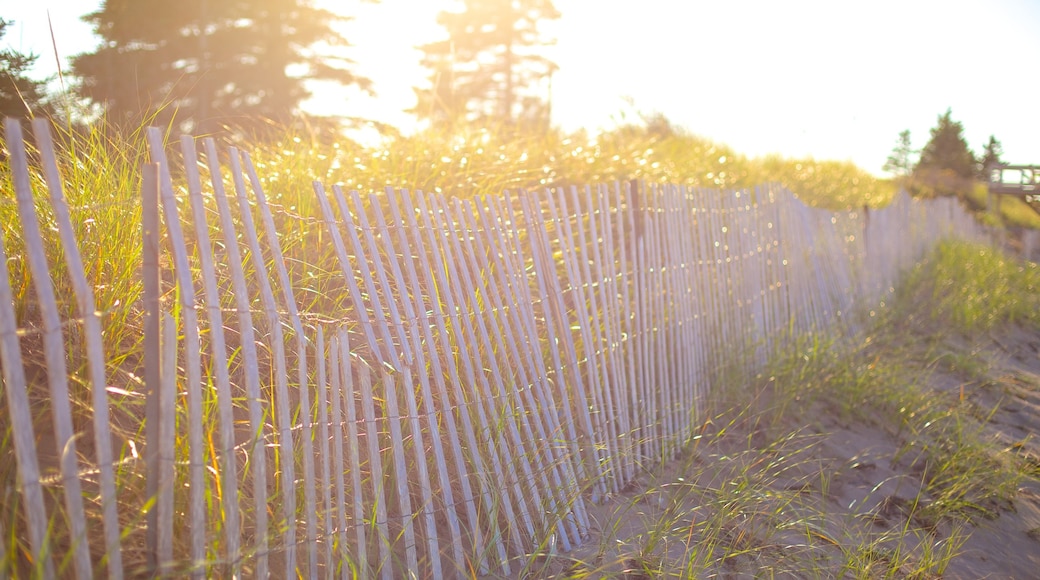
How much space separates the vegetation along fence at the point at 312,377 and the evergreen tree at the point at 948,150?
88.0ft

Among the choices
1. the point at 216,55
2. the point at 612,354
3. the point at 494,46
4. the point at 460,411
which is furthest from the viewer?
the point at 494,46

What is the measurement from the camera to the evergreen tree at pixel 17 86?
326 centimetres

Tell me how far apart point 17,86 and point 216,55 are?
32.0 ft

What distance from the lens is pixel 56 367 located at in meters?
1.62

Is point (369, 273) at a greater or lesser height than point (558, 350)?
greater

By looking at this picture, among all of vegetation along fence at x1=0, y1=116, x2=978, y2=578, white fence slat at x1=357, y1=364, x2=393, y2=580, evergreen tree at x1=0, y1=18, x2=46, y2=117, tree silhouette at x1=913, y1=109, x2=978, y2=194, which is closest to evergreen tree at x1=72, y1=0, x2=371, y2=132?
evergreen tree at x1=0, y1=18, x2=46, y2=117

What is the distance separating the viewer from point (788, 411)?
14.7ft

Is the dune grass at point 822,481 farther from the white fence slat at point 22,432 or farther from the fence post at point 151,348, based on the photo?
the white fence slat at point 22,432

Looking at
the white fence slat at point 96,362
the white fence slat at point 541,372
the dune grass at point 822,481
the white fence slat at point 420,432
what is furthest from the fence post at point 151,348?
the white fence slat at point 541,372

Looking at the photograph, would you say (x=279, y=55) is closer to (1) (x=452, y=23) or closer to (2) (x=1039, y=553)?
(1) (x=452, y=23)

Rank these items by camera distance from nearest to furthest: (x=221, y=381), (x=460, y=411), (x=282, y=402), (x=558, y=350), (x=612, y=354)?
(x=221, y=381) < (x=282, y=402) < (x=460, y=411) < (x=558, y=350) < (x=612, y=354)

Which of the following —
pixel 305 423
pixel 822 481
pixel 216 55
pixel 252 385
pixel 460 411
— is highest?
pixel 216 55

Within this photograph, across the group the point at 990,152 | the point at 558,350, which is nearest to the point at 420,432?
the point at 558,350

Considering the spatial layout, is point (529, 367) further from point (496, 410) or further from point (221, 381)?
point (221, 381)
